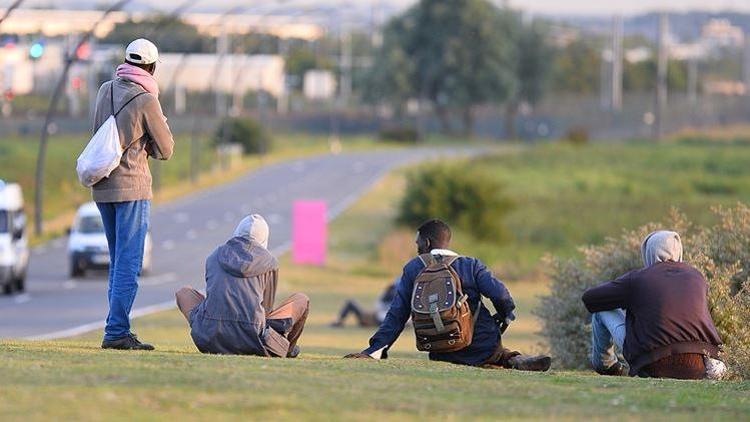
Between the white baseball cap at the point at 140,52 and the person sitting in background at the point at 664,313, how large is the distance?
3699 mm

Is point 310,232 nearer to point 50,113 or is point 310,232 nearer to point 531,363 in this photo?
point 50,113

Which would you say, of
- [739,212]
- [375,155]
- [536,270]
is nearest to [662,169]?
[375,155]

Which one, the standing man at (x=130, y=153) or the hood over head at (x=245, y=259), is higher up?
the standing man at (x=130, y=153)

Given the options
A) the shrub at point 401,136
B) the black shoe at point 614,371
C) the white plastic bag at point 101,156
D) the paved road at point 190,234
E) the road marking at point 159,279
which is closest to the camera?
the white plastic bag at point 101,156

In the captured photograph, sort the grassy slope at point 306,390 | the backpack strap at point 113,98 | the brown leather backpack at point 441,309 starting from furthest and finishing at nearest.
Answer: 1. the brown leather backpack at point 441,309
2. the backpack strap at point 113,98
3. the grassy slope at point 306,390

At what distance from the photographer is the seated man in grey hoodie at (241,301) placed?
11570 mm

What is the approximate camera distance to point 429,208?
2127 inches

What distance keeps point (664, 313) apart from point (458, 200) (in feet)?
140

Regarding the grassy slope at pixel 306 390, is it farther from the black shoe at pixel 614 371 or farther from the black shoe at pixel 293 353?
the black shoe at pixel 614 371

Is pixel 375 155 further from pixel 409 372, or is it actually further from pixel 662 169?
pixel 409 372

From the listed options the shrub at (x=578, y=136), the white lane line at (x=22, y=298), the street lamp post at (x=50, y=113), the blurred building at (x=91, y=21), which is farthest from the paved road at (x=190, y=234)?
the shrub at (x=578, y=136)

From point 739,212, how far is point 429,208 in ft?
120

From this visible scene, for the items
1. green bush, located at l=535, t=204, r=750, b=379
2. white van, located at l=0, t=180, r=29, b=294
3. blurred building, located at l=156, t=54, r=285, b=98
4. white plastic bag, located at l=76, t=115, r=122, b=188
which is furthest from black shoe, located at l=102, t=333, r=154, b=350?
blurred building, located at l=156, t=54, r=285, b=98

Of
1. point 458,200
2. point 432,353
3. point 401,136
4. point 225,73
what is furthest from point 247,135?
point 432,353
